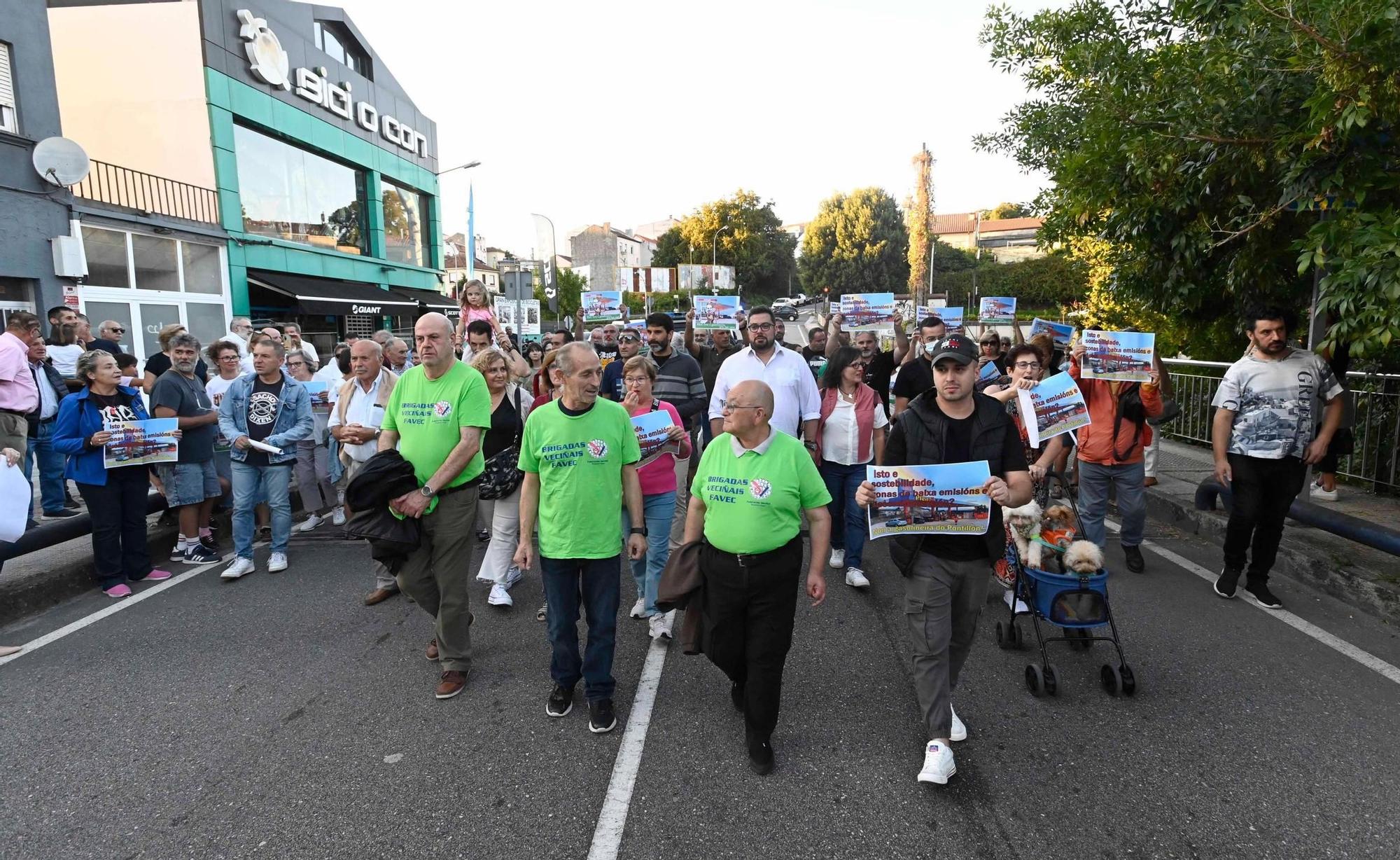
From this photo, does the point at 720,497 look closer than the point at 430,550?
Yes

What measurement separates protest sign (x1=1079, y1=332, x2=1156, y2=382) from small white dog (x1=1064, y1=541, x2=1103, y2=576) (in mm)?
1943

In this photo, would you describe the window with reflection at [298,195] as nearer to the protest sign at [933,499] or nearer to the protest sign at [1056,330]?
the protest sign at [1056,330]

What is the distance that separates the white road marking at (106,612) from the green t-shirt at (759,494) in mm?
4617

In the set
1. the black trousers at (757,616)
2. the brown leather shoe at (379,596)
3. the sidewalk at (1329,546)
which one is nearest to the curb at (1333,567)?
the sidewalk at (1329,546)

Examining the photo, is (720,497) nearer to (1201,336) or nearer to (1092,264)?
(1201,336)

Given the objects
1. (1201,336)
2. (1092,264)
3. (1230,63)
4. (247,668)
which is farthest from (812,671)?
(1092,264)

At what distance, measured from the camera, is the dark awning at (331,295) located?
63.4ft

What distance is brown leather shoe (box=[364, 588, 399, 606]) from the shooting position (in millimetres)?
5410

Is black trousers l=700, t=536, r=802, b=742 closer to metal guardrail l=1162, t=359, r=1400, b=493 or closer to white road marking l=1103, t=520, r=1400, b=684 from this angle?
white road marking l=1103, t=520, r=1400, b=684

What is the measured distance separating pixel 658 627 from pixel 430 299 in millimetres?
27605

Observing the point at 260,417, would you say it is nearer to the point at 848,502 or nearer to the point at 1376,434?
the point at 848,502

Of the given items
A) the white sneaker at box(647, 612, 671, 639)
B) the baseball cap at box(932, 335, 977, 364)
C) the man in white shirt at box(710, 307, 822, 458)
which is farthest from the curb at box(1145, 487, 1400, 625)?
the white sneaker at box(647, 612, 671, 639)

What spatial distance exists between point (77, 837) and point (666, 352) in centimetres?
524

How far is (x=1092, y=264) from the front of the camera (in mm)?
14516
